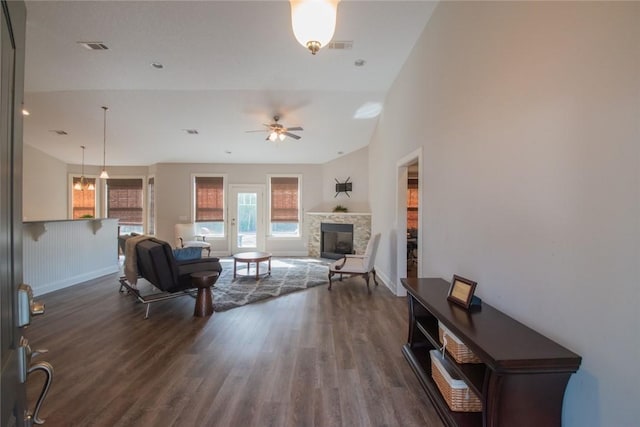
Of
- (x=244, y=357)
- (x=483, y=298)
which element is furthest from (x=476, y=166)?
(x=244, y=357)

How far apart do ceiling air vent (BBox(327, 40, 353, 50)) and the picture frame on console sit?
2835 mm

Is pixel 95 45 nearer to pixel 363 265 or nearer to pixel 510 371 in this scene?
pixel 363 265

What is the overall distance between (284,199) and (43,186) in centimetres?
628

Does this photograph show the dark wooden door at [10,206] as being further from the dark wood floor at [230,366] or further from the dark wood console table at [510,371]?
the dark wood console table at [510,371]

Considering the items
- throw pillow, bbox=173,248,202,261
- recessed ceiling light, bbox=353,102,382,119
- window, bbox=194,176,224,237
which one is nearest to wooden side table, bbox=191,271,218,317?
throw pillow, bbox=173,248,202,261

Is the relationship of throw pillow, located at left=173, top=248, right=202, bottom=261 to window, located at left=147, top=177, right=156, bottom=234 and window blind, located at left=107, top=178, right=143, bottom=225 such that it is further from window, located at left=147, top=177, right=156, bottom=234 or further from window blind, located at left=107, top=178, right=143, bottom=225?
window blind, located at left=107, top=178, right=143, bottom=225

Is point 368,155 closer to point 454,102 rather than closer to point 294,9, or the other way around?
point 454,102

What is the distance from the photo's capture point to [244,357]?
273 cm

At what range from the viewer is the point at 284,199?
8375 millimetres

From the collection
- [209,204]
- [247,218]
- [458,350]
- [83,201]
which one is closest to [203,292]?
[458,350]

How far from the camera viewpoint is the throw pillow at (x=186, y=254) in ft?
13.1

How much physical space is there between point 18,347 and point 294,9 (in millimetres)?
1858

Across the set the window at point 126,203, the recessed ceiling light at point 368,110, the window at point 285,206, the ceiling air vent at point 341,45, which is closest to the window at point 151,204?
the window at point 126,203

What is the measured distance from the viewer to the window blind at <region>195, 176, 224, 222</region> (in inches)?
328
